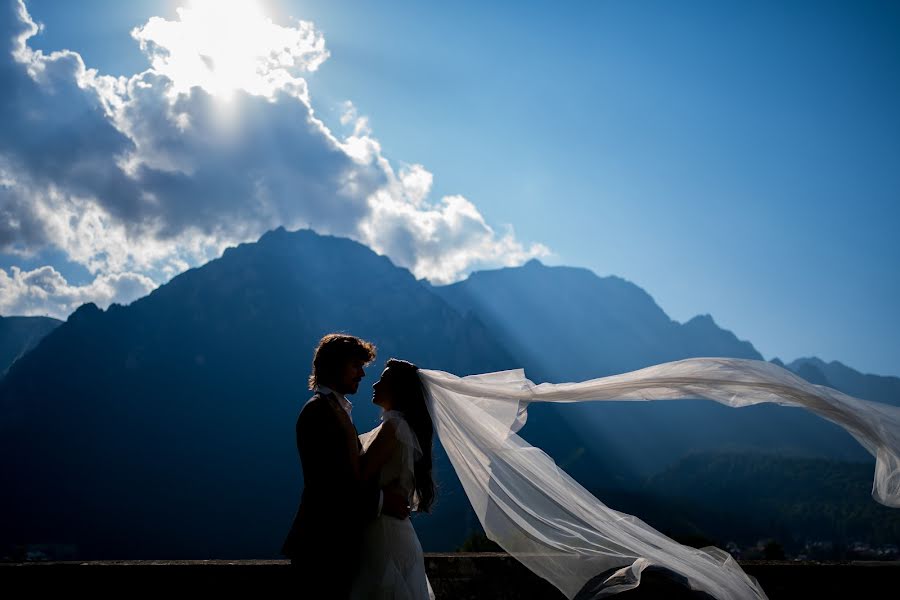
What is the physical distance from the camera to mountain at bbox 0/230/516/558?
100m

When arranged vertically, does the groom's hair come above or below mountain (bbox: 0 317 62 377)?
below

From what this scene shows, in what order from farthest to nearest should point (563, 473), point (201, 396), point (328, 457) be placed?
1. point (201, 396)
2. point (563, 473)
3. point (328, 457)

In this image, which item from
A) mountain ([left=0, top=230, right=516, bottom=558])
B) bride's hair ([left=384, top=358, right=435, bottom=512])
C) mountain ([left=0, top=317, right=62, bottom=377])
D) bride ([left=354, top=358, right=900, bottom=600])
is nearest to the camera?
bride's hair ([left=384, top=358, right=435, bottom=512])

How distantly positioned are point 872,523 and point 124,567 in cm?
9533

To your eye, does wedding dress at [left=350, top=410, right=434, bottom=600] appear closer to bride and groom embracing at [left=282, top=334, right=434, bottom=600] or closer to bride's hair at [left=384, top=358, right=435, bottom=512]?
bride and groom embracing at [left=282, top=334, right=434, bottom=600]

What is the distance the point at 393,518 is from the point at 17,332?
21666 cm

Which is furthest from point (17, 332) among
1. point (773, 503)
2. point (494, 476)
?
point (494, 476)

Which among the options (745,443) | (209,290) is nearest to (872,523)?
(745,443)

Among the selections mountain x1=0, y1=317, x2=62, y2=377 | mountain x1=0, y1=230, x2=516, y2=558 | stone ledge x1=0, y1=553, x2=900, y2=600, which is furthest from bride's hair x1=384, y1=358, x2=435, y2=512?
mountain x1=0, y1=317, x2=62, y2=377

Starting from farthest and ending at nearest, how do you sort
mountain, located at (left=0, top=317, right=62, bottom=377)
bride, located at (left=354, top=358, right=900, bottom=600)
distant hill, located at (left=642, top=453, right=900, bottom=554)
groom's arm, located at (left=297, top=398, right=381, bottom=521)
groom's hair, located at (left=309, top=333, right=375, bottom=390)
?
1. mountain, located at (left=0, top=317, right=62, bottom=377)
2. distant hill, located at (left=642, top=453, right=900, bottom=554)
3. bride, located at (left=354, top=358, right=900, bottom=600)
4. groom's hair, located at (left=309, top=333, right=375, bottom=390)
5. groom's arm, located at (left=297, top=398, right=381, bottom=521)

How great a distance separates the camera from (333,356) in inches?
146

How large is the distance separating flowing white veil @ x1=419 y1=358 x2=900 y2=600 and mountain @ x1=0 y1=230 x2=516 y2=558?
3633 inches

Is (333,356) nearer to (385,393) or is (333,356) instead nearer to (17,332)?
(385,393)

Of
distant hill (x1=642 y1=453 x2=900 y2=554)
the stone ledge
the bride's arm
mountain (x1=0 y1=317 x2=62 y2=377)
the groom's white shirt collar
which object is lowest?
distant hill (x1=642 y1=453 x2=900 y2=554)
